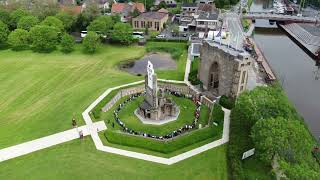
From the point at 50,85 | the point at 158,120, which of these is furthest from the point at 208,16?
the point at 158,120

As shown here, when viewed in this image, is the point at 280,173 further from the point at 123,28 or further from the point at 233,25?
the point at 233,25

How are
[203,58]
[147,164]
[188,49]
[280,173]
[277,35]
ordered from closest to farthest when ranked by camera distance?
[280,173], [147,164], [203,58], [188,49], [277,35]

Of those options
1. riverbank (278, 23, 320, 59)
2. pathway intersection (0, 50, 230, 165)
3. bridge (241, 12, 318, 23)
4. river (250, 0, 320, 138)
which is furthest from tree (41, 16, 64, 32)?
riverbank (278, 23, 320, 59)

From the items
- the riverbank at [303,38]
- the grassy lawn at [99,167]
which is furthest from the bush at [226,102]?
the riverbank at [303,38]

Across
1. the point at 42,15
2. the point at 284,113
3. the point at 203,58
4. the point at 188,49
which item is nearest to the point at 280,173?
the point at 284,113

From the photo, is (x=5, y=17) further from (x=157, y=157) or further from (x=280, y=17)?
(x=280, y=17)

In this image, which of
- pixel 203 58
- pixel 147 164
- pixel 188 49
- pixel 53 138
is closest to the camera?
pixel 147 164

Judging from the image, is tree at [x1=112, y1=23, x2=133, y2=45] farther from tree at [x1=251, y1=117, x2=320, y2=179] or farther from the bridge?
tree at [x1=251, y1=117, x2=320, y2=179]
